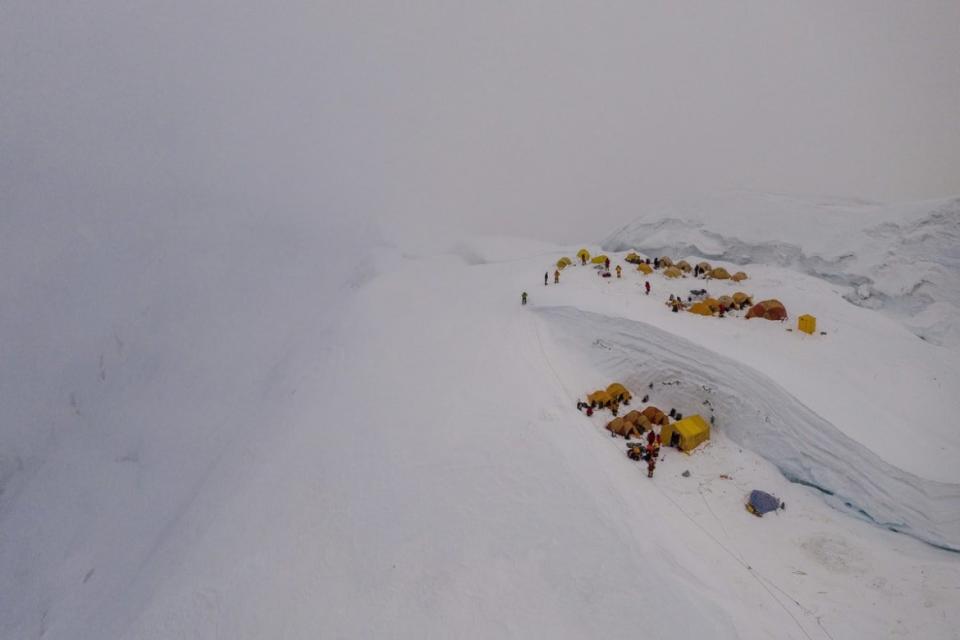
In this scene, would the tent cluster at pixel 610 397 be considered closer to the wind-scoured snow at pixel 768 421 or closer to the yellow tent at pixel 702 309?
the wind-scoured snow at pixel 768 421

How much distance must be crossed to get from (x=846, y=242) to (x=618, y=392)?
1815 centimetres

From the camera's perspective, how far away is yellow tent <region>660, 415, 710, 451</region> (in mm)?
14656

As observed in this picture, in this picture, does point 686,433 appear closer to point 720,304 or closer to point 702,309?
point 702,309

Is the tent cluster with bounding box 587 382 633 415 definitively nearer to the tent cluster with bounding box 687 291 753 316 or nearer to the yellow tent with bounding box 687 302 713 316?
the yellow tent with bounding box 687 302 713 316

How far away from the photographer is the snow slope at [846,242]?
20.8 m

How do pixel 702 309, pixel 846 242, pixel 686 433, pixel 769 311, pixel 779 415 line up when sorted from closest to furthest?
pixel 779 415
pixel 686 433
pixel 769 311
pixel 702 309
pixel 846 242

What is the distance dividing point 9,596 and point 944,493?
136 ft

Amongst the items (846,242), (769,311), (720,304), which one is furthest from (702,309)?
(846,242)

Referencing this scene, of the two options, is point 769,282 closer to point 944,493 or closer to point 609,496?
point 944,493

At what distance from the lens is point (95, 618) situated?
1756cm

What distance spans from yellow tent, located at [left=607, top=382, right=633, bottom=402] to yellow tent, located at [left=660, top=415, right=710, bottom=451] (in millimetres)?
2006

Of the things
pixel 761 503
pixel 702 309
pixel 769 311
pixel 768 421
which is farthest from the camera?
pixel 702 309

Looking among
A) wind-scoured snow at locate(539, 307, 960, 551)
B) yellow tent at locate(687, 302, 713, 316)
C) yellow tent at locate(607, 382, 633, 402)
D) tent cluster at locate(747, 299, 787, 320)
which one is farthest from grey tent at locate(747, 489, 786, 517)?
tent cluster at locate(747, 299, 787, 320)

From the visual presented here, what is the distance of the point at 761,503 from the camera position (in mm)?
12531
